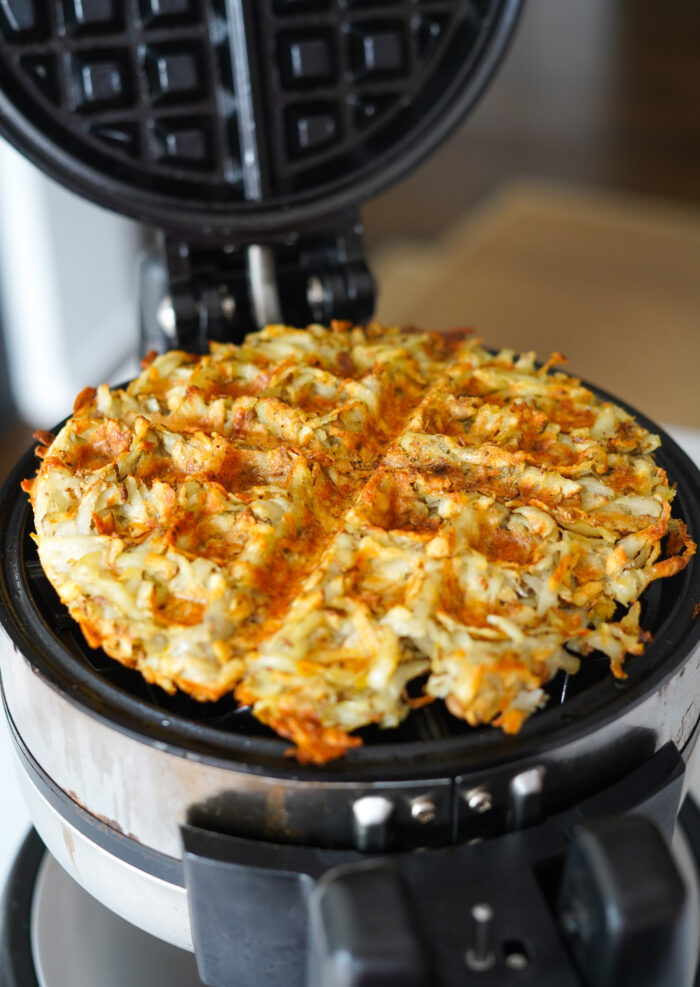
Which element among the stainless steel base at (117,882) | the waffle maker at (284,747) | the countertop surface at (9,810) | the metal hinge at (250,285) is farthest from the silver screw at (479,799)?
the metal hinge at (250,285)

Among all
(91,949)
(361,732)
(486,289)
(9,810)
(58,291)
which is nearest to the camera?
(361,732)

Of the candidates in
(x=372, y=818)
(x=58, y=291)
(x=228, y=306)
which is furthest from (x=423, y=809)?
(x=58, y=291)

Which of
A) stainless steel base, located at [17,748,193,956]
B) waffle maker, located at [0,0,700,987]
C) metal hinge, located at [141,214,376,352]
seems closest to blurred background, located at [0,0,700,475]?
metal hinge, located at [141,214,376,352]

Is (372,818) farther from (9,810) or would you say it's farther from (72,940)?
(9,810)

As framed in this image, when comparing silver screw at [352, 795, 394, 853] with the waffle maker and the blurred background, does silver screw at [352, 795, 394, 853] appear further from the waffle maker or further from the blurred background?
the blurred background

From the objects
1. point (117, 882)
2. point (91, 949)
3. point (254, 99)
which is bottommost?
point (91, 949)

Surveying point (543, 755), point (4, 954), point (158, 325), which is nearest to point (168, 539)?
point (543, 755)

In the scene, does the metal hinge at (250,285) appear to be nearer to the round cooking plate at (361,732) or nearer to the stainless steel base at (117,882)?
the round cooking plate at (361,732)
